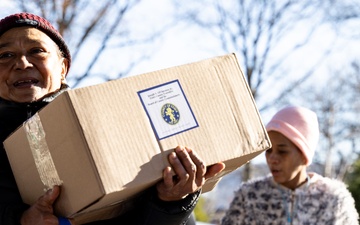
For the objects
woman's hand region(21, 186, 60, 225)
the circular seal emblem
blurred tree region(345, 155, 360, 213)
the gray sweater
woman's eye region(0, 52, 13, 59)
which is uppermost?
woman's eye region(0, 52, 13, 59)

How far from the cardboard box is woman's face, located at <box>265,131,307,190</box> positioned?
6.86ft

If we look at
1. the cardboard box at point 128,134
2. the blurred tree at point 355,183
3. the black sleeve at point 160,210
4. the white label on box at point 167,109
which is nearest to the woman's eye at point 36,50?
the cardboard box at point 128,134

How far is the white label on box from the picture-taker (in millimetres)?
1972

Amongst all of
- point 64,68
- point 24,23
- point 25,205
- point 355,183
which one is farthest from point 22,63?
point 355,183

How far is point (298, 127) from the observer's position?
14.2ft

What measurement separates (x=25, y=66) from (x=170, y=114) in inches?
22.0

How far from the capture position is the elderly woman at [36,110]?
78.7 inches

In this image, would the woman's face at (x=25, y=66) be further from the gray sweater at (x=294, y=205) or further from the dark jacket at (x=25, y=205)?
the gray sweater at (x=294, y=205)

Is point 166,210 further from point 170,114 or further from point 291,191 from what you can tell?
point 291,191

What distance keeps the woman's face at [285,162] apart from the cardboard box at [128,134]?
209cm

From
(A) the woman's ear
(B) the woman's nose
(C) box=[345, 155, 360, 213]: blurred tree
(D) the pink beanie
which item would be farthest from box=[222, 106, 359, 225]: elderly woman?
(C) box=[345, 155, 360, 213]: blurred tree

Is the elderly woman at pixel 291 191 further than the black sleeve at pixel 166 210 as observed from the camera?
Yes

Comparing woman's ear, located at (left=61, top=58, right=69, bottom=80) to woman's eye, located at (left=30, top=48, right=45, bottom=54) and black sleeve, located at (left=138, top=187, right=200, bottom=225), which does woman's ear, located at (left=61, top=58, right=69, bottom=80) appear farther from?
black sleeve, located at (left=138, top=187, right=200, bottom=225)

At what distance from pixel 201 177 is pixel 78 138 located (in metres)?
0.39
